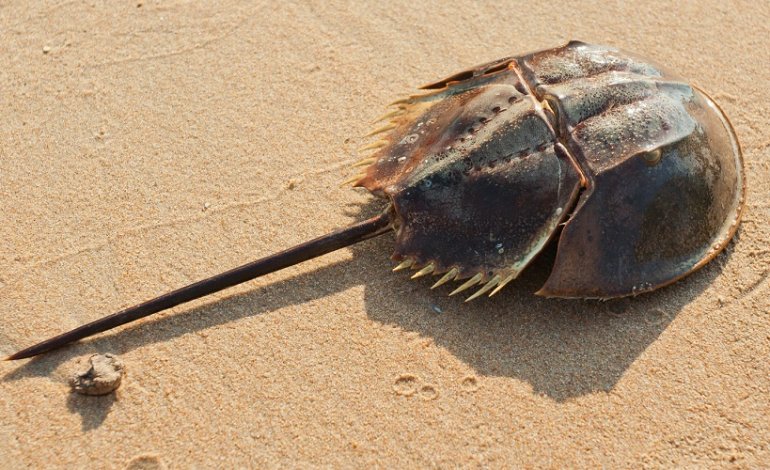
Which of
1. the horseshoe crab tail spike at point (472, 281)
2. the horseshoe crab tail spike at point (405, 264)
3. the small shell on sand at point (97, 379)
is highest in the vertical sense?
the horseshoe crab tail spike at point (472, 281)

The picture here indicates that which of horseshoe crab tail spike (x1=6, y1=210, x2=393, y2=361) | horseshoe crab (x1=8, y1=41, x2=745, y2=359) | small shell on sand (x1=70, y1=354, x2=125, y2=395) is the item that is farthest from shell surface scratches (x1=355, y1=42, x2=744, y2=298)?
small shell on sand (x1=70, y1=354, x2=125, y2=395)

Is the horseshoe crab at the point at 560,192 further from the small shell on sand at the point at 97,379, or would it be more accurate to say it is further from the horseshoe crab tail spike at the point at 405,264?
the small shell on sand at the point at 97,379

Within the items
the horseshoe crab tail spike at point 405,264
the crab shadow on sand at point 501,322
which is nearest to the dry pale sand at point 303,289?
the crab shadow on sand at point 501,322

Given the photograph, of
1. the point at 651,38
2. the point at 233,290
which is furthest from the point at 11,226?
the point at 651,38

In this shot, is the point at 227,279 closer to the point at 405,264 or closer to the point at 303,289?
the point at 303,289

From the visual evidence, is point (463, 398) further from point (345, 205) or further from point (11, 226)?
point (11, 226)

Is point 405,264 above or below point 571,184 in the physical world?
below

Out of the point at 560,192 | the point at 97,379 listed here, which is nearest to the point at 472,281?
the point at 560,192

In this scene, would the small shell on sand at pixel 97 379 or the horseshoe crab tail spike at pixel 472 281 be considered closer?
the small shell on sand at pixel 97 379
